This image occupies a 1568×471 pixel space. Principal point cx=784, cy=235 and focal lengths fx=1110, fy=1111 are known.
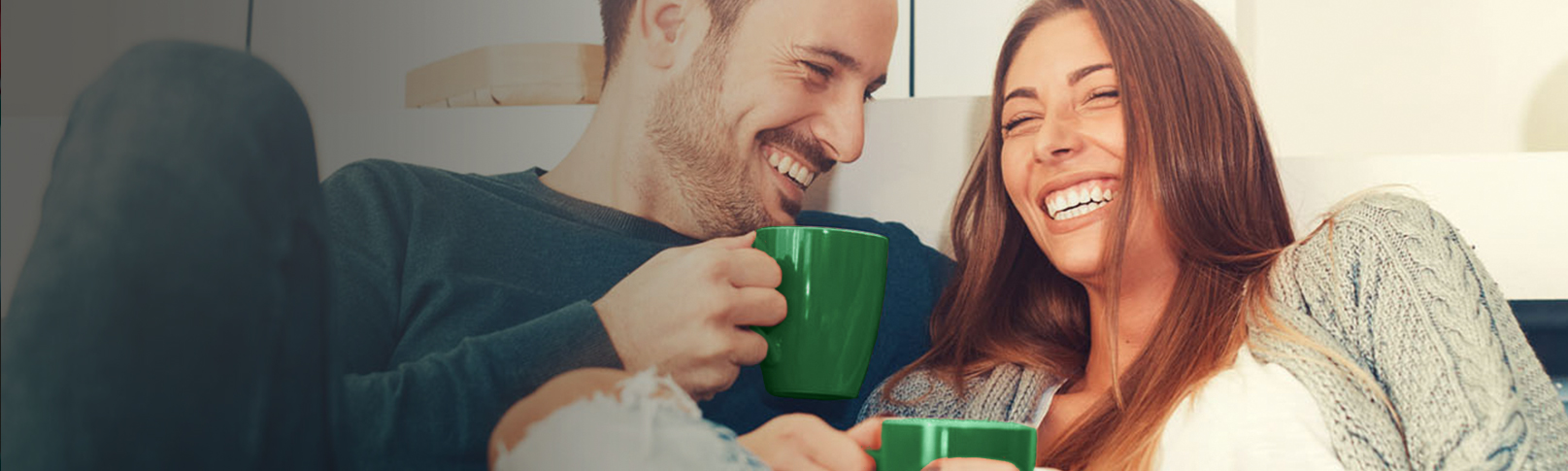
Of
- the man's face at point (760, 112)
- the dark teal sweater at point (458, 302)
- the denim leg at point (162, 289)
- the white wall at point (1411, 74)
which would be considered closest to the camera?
the denim leg at point (162, 289)

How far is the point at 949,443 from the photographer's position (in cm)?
59

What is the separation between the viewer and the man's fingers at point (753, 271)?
650 millimetres

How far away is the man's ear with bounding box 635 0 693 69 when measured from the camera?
0.68m

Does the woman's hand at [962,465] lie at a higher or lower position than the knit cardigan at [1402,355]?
lower

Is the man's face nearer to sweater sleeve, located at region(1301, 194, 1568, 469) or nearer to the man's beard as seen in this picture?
the man's beard

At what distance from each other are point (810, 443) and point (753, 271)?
111 mm

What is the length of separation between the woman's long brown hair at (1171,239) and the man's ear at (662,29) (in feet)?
0.73

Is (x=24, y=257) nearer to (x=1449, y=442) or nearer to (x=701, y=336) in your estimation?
(x=701, y=336)

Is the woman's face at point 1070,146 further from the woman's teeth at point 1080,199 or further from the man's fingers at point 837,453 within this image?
the man's fingers at point 837,453

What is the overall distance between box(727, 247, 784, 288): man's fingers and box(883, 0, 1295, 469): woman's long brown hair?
14cm

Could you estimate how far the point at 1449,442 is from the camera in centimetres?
65

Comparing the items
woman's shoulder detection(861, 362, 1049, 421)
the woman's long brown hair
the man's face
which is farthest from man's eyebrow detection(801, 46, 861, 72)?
woman's shoulder detection(861, 362, 1049, 421)

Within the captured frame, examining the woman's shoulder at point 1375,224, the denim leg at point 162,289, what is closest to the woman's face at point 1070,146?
the woman's shoulder at point 1375,224

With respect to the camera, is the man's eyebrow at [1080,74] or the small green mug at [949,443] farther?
the man's eyebrow at [1080,74]
